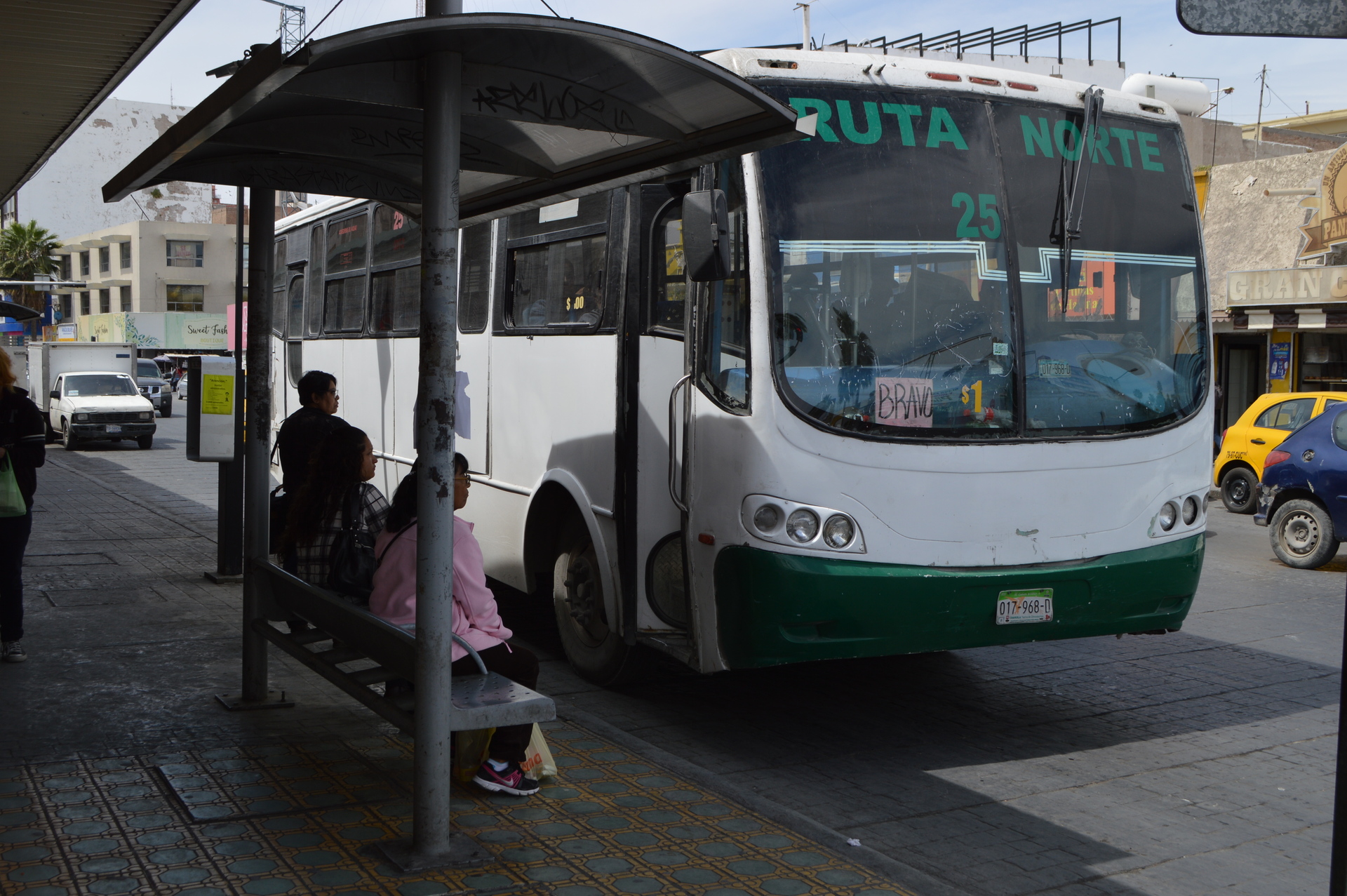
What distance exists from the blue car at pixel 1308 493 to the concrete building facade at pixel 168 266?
68.2 meters

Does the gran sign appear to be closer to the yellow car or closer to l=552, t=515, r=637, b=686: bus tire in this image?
the yellow car

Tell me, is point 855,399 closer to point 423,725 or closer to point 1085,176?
point 1085,176

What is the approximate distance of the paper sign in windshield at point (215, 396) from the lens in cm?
1010

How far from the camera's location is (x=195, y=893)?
13.3 ft

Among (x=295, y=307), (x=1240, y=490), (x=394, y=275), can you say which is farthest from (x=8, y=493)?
(x=1240, y=490)

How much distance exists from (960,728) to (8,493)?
5.12 metres

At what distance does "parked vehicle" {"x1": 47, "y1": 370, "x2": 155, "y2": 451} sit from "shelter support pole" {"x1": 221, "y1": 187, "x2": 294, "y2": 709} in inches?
930

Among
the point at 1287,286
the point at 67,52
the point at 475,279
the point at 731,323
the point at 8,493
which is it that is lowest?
the point at 8,493

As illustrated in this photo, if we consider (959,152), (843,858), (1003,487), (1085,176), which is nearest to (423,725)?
(843,858)

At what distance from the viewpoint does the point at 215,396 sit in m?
10.1

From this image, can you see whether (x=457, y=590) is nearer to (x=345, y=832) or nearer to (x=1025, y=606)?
(x=345, y=832)

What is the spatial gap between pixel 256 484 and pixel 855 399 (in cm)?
288

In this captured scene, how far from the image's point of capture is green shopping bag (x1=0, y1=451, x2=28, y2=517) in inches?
270

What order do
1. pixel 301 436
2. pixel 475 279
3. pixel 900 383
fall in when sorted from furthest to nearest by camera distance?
pixel 475 279, pixel 301 436, pixel 900 383
